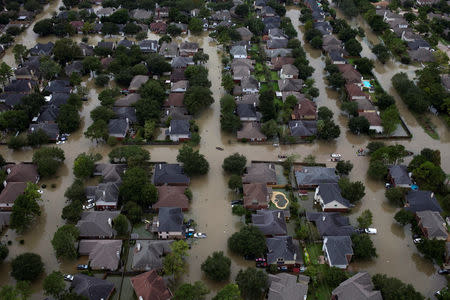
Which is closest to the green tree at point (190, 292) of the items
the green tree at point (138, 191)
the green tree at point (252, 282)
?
the green tree at point (252, 282)

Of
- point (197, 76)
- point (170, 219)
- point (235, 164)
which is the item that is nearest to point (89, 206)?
point (170, 219)

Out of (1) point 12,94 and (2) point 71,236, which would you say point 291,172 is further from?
(1) point 12,94

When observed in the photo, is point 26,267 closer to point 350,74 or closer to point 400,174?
point 400,174

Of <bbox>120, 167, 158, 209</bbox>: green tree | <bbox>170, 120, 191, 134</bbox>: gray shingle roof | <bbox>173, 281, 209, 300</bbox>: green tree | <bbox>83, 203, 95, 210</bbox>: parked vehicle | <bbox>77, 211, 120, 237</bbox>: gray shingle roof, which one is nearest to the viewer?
<bbox>173, 281, 209, 300</bbox>: green tree

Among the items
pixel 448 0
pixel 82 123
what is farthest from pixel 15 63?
pixel 448 0

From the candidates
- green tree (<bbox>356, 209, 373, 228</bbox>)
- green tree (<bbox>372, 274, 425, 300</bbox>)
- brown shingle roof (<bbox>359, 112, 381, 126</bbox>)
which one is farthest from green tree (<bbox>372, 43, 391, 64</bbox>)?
green tree (<bbox>372, 274, 425, 300</bbox>)

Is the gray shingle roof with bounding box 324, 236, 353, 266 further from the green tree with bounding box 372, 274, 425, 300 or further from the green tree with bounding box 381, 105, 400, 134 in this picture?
the green tree with bounding box 381, 105, 400, 134
